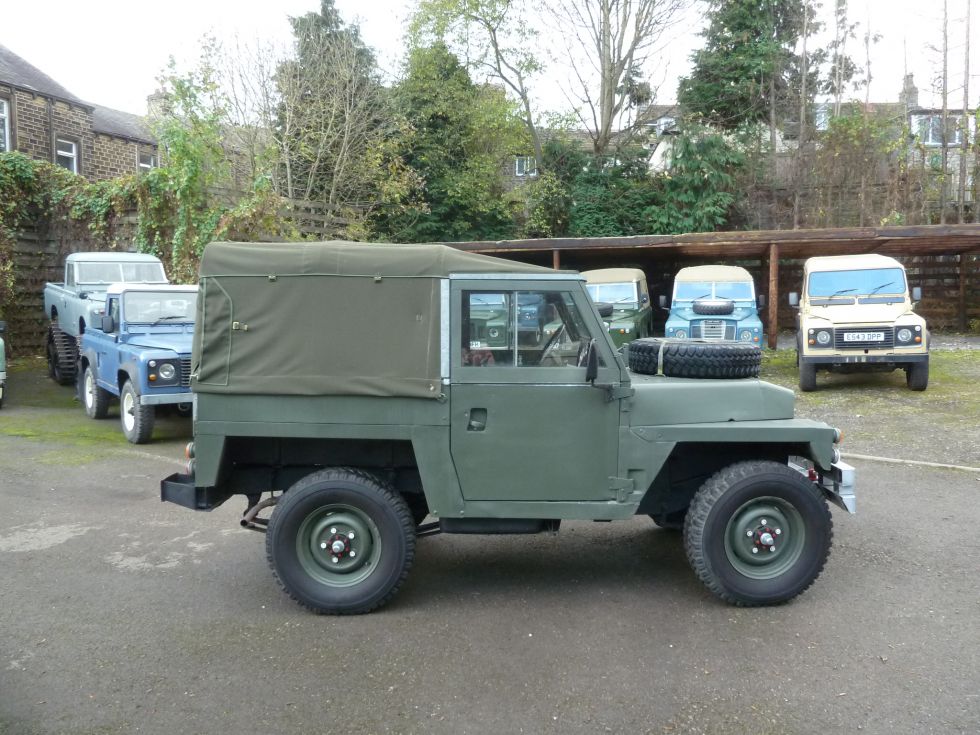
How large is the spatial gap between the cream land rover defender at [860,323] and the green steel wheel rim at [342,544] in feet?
31.6

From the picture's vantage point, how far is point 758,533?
4629 mm

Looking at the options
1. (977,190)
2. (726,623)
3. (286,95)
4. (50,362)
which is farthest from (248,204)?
(977,190)

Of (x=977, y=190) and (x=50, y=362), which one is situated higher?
(x=977, y=190)

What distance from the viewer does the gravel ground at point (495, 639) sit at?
138 inches

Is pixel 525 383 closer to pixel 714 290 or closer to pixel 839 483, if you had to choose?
pixel 839 483

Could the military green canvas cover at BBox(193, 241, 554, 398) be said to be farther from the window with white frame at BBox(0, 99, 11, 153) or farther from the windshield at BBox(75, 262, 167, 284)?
the window with white frame at BBox(0, 99, 11, 153)

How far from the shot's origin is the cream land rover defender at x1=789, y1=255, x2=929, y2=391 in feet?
39.3

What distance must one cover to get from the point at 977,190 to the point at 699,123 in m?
8.72

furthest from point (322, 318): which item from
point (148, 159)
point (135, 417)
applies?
point (148, 159)

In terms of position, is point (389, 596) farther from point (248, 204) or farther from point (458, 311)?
point (248, 204)

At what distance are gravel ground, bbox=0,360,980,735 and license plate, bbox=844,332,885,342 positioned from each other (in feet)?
19.3

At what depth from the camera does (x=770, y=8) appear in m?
28.8

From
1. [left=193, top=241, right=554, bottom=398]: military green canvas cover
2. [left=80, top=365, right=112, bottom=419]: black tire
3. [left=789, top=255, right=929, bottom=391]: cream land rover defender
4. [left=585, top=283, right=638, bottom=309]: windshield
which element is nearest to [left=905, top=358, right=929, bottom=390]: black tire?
[left=789, top=255, right=929, bottom=391]: cream land rover defender

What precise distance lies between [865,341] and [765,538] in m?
8.59
